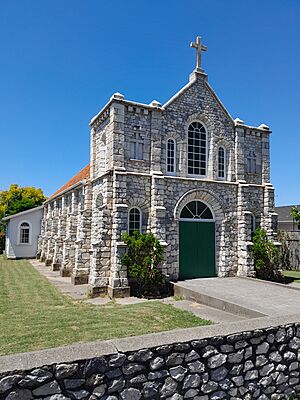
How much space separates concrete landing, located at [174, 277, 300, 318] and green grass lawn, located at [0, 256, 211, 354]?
3.73ft

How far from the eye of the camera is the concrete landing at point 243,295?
8.42 meters

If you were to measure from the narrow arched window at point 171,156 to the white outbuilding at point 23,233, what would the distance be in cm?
1911

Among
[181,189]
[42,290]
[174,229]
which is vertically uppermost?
[181,189]

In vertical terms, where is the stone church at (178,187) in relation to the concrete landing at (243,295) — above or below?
above

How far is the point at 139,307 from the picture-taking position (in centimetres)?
1003

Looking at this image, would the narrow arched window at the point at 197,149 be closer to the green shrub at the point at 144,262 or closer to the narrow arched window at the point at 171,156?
the narrow arched window at the point at 171,156

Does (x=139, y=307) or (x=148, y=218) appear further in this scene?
(x=148, y=218)

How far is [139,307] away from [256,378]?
5.88 m

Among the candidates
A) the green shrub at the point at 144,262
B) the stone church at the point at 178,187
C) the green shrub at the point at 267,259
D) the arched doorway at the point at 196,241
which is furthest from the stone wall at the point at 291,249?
the green shrub at the point at 144,262

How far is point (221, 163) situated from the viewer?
1484 cm

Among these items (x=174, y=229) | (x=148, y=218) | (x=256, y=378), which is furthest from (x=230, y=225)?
(x=256, y=378)

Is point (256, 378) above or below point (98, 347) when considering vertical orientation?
below

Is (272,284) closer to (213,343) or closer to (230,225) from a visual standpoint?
(230,225)

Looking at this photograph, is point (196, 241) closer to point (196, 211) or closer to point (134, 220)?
point (196, 211)
